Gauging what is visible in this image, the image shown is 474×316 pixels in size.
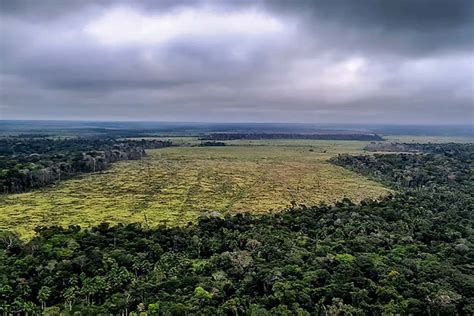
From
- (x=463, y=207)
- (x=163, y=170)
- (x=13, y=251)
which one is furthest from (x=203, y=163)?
(x=13, y=251)

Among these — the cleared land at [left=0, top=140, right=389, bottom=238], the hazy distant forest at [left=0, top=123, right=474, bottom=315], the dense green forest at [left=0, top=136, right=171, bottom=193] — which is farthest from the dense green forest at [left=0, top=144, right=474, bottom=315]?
the dense green forest at [left=0, top=136, right=171, bottom=193]

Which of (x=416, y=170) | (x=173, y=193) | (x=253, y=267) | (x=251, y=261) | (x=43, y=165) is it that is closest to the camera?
(x=253, y=267)

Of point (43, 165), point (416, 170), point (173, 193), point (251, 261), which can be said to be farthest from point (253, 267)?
point (416, 170)

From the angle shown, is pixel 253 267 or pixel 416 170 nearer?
pixel 253 267

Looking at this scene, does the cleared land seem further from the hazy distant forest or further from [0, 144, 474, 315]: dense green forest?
[0, 144, 474, 315]: dense green forest

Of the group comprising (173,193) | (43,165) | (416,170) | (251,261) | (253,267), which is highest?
(416,170)

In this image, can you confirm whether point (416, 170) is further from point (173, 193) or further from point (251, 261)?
point (251, 261)
